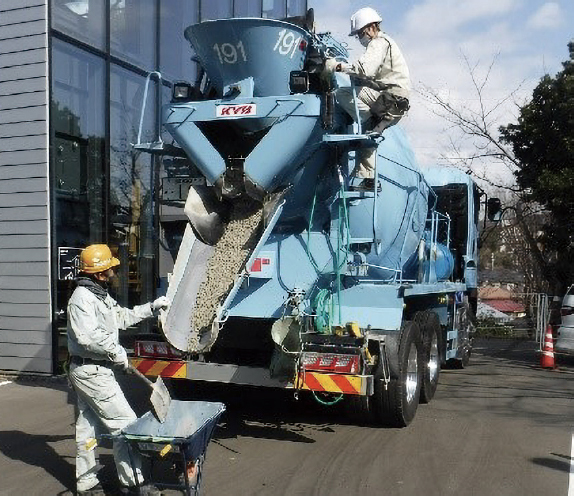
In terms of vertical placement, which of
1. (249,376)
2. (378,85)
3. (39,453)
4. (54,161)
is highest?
(378,85)

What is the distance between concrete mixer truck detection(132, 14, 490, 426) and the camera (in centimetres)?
651

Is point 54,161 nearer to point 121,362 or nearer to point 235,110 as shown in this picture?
point 235,110

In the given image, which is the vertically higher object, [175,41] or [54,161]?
[175,41]

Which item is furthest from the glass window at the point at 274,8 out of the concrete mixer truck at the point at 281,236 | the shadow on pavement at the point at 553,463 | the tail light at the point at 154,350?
the shadow on pavement at the point at 553,463

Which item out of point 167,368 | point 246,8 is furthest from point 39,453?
point 246,8

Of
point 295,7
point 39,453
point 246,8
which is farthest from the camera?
point 295,7

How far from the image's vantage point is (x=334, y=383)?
Answer: 6.33 meters

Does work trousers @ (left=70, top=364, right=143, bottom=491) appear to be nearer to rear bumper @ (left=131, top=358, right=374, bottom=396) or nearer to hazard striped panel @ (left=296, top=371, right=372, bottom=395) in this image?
rear bumper @ (left=131, top=358, right=374, bottom=396)

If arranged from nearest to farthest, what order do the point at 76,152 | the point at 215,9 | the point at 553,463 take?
the point at 553,463
the point at 76,152
the point at 215,9

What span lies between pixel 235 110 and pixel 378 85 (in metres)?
1.34

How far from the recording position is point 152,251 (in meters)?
12.2

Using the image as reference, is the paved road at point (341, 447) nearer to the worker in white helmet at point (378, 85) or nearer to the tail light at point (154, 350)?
the tail light at point (154, 350)

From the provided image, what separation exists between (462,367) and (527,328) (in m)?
10.1

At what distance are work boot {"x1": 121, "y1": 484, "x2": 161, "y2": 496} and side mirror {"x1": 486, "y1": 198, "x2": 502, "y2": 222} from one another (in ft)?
29.7
